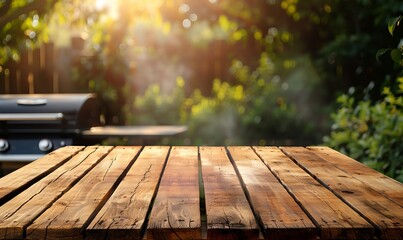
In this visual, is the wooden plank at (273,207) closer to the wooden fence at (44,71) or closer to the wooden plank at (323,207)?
the wooden plank at (323,207)

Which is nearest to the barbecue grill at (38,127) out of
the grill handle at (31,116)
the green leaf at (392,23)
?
the grill handle at (31,116)

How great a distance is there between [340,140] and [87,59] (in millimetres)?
4550

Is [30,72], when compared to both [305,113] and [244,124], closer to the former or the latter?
[244,124]

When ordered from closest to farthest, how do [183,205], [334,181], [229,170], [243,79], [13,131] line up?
[183,205], [334,181], [229,170], [13,131], [243,79]

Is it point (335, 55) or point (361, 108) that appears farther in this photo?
point (335, 55)

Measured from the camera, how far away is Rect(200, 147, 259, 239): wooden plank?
172cm

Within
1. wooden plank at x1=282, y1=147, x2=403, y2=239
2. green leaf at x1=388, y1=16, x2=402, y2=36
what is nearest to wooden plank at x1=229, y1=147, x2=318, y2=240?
wooden plank at x1=282, y1=147, x2=403, y2=239

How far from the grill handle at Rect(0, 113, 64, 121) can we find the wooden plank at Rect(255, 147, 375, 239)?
8.97ft

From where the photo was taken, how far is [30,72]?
880 centimetres

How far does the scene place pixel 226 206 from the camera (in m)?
1.99

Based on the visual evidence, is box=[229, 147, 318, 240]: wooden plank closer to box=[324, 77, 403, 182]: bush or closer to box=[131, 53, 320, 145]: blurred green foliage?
box=[324, 77, 403, 182]: bush

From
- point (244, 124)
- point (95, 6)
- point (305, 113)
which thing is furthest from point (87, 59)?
point (305, 113)

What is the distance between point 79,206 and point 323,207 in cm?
84

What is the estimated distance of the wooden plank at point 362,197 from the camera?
5.76ft
